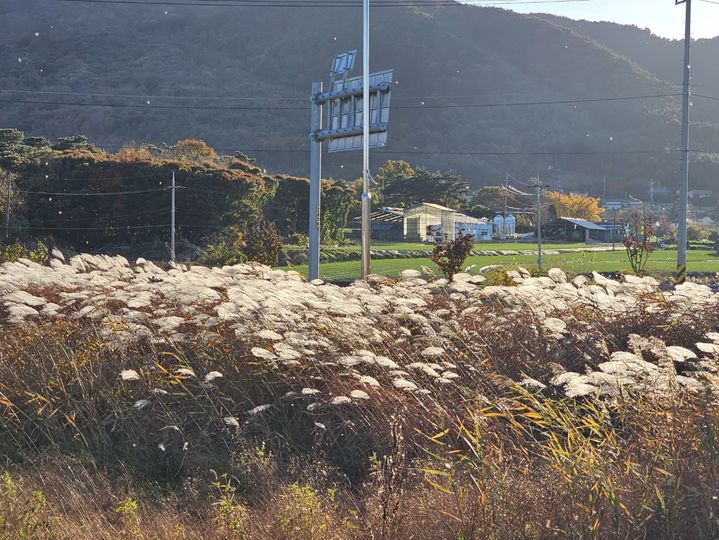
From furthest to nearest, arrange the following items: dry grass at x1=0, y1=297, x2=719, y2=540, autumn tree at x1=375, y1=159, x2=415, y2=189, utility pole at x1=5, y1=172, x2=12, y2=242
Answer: autumn tree at x1=375, y1=159, x2=415, y2=189 < utility pole at x1=5, y1=172, x2=12, y2=242 < dry grass at x1=0, y1=297, x2=719, y2=540

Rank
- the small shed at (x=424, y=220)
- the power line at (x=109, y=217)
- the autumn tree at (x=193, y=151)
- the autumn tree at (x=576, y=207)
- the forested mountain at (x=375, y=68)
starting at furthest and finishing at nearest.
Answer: the forested mountain at (x=375, y=68) → the autumn tree at (x=576, y=207) → the small shed at (x=424, y=220) → the autumn tree at (x=193, y=151) → the power line at (x=109, y=217)

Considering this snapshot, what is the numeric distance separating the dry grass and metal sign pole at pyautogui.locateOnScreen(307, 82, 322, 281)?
44.6 feet

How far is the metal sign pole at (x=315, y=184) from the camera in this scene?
22331 mm

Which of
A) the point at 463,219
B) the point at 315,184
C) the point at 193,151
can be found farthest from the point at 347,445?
the point at 463,219

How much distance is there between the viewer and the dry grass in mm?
4457

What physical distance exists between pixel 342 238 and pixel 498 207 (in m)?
44.9

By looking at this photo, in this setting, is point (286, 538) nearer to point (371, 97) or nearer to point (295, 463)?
point (295, 463)

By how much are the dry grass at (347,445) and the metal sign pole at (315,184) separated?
1360cm

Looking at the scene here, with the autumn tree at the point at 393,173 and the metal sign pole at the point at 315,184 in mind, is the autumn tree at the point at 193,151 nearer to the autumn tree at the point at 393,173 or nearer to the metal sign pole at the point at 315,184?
the autumn tree at the point at 393,173

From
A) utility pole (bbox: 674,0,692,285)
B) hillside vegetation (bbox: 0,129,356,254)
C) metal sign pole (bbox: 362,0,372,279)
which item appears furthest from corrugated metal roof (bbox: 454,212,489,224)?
metal sign pole (bbox: 362,0,372,279)

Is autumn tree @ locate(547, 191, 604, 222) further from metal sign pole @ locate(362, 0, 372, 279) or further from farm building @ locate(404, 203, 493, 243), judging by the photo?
metal sign pole @ locate(362, 0, 372, 279)

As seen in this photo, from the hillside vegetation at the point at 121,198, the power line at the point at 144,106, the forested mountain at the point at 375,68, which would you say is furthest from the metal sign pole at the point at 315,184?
the power line at the point at 144,106

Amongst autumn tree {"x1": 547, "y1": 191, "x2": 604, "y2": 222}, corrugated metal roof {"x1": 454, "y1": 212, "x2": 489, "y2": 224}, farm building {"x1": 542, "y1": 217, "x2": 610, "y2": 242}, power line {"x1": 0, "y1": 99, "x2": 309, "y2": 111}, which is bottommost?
farm building {"x1": 542, "y1": 217, "x2": 610, "y2": 242}

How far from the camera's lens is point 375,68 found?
14812cm
